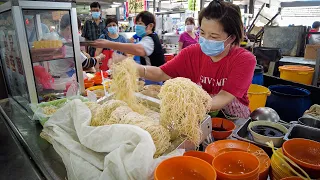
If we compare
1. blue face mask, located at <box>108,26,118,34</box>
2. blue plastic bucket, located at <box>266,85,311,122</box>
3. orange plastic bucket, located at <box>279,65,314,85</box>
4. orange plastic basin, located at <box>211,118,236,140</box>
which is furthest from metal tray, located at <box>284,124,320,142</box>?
blue face mask, located at <box>108,26,118,34</box>

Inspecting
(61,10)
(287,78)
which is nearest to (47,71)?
(61,10)

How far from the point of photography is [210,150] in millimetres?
1228

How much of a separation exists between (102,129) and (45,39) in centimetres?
159

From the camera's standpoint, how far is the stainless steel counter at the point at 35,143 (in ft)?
4.33

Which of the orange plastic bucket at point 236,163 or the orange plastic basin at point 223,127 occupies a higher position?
the orange plastic bucket at point 236,163

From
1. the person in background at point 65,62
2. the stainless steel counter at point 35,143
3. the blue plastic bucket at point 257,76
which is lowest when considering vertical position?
the stainless steel counter at point 35,143

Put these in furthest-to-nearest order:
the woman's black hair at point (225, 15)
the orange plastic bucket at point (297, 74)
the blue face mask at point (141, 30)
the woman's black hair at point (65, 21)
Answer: the orange plastic bucket at point (297, 74)
the blue face mask at point (141, 30)
the woman's black hair at point (65, 21)
the woman's black hair at point (225, 15)

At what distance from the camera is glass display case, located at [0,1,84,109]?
75.6 inches

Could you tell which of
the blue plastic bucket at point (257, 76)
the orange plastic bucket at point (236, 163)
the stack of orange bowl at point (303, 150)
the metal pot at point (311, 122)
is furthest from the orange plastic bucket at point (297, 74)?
the orange plastic bucket at point (236, 163)

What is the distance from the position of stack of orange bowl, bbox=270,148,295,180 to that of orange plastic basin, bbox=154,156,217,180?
0.37m

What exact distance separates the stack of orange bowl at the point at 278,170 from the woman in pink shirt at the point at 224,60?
2.16 feet

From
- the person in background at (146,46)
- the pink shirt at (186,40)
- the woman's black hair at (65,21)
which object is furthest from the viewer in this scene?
the pink shirt at (186,40)

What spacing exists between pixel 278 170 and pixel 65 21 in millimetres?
2341

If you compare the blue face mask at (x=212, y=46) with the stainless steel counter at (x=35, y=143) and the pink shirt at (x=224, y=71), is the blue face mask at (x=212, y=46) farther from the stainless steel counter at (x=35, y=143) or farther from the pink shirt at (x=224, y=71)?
the stainless steel counter at (x=35, y=143)
